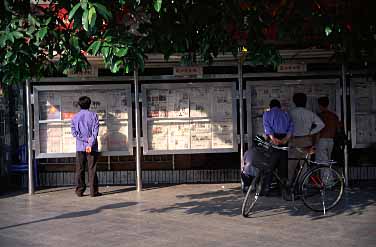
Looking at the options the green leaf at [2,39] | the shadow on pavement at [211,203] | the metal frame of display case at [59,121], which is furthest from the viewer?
the metal frame of display case at [59,121]

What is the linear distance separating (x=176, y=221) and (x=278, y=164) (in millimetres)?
1718

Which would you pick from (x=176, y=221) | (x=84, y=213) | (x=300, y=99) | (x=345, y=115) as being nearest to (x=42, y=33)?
(x=176, y=221)

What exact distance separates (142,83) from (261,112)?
220 centimetres

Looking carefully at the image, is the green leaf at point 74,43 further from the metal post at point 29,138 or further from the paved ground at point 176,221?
the metal post at point 29,138

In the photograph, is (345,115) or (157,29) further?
(345,115)

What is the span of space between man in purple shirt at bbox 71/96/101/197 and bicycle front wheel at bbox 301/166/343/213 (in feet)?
11.8

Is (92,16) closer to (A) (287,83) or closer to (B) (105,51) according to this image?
(B) (105,51)

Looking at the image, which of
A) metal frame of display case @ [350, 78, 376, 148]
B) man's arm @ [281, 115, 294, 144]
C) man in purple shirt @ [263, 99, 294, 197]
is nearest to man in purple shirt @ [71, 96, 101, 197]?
man in purple shirt @ [263, 99, 294, 197]

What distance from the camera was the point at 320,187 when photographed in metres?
8.76

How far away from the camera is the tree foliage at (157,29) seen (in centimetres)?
635

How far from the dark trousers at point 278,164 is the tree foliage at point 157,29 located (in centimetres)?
182

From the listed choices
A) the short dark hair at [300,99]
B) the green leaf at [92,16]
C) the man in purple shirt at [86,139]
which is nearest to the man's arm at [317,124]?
the short dark hair at [300,99]

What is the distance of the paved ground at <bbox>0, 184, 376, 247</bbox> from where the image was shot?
294 inches

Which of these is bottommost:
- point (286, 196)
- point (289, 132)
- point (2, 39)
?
point (286, 196)
